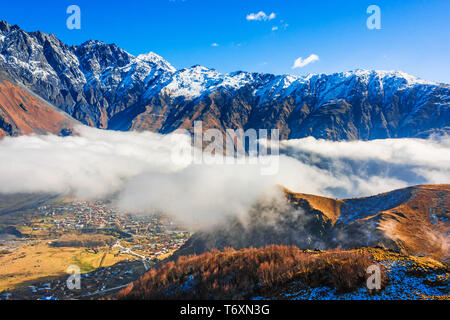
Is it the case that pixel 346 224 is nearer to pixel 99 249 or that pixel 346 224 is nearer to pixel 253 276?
pixel 253 276

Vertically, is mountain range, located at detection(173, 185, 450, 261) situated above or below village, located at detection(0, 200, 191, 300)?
above

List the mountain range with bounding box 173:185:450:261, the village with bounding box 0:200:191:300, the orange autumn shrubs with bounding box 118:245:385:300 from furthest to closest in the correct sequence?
the village with bounding box 0:200:191:300 < the mountain range with bounding box 173:185:450:261 < the orange autumn shrubs with bounding box 118:245:385:300

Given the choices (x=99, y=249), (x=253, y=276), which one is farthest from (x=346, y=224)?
(x=99, y=249)

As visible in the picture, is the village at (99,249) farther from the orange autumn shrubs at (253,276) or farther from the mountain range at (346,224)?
the orange autumn shrubs at (253,276)

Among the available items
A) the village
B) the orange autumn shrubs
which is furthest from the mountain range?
the orange autumn shrubs

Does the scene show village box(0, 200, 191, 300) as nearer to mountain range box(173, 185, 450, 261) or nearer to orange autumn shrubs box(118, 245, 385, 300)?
mountain range box(173, 185, 450, 261)

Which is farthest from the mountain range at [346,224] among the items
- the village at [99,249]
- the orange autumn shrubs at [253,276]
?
the orange autumn shrubs at [253,276]

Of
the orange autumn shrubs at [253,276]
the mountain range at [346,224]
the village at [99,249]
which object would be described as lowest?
the village at [99,249]
